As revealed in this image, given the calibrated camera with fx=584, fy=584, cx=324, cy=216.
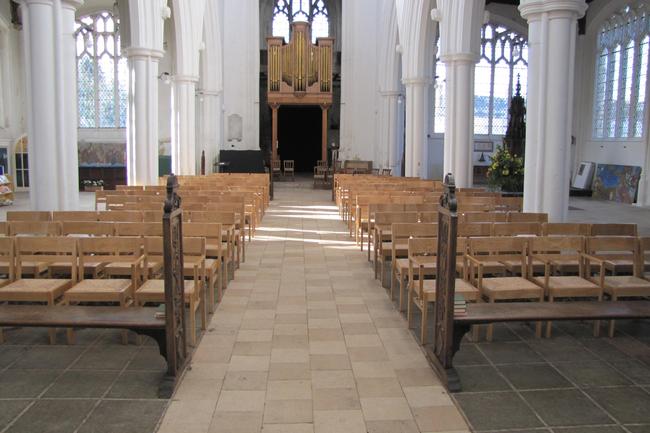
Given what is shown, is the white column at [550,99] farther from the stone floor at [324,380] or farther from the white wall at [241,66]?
the white wall at [241,66]

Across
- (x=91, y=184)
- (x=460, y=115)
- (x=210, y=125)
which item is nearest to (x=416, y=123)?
(x=460, y=115)

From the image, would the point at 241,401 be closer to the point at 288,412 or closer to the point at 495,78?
the point at 288,412

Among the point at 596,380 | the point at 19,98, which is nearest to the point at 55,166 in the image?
the point at 596,380

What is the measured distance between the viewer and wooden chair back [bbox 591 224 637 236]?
6.30m

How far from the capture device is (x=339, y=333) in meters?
5.14

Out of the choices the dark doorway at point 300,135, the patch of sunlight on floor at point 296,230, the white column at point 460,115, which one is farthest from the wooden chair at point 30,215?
the dark doorway at point 300,135

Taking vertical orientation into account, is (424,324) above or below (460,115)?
below

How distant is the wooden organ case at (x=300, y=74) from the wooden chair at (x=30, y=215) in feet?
59.2

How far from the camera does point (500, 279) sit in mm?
5152

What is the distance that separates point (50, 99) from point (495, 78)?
2215cm

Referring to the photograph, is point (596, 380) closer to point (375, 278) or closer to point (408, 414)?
point (408, 414)

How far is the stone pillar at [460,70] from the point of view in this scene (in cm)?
1250

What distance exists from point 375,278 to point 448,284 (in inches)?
132

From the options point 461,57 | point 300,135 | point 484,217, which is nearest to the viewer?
point 484,217
